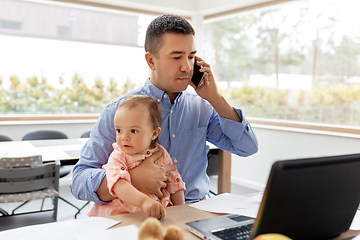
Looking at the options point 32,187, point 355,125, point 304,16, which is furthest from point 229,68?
point 32,187

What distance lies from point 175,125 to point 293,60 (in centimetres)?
347

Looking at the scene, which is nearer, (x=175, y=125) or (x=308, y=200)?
(x=308, y=200)

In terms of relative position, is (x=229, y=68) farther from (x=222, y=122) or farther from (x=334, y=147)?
(x=222, y=122)

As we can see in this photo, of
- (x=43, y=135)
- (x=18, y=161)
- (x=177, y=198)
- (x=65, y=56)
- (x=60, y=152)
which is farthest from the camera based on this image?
(x=65, y=56)

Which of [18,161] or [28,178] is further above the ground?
[18,161]

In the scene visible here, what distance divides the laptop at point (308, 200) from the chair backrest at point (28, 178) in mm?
1830

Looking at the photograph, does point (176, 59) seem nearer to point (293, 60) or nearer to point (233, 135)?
point (233, 135)

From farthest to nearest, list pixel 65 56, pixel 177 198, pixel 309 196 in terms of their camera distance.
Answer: pixel 65 56 < pixel 177 198 < pixel 309 196

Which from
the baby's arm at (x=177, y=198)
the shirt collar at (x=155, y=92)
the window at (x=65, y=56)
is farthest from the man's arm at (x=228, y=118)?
the window at (x=65, y=56)

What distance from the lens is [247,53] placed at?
16.8 feet

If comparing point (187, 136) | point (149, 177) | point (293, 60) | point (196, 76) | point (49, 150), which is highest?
point (293, 60)

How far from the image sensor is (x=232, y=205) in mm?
1189

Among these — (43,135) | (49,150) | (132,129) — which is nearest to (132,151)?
(132,129)

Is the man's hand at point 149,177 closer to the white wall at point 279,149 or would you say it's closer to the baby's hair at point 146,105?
the baby's hair at point 146,105
